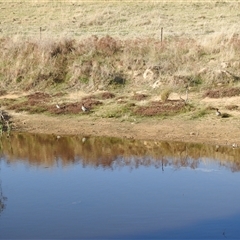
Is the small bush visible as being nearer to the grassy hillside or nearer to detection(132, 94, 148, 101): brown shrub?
the grassy hillside

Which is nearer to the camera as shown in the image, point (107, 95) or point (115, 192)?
point (115, 192)

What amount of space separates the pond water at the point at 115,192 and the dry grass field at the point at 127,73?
3.29 meters

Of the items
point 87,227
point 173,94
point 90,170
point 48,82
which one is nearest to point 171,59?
point 173,94

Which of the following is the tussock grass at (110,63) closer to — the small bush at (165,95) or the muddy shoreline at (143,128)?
the small bush at (165,95)

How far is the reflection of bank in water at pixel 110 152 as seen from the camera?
1747cm

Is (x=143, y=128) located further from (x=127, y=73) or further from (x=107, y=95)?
(x=127, y=73)

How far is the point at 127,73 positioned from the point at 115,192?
13.0 m

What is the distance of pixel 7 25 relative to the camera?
3844 cm

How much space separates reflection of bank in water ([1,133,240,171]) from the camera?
17.5 metres

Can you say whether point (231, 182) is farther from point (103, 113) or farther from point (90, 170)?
point (103, 113)

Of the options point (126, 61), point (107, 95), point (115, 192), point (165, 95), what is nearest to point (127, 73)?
point (126, 61)

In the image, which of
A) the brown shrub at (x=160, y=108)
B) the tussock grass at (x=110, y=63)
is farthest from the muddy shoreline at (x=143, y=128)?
the tussock grass at (x=110, y=63)

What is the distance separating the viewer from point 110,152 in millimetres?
18703

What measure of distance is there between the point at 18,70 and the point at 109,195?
14.9 meters
